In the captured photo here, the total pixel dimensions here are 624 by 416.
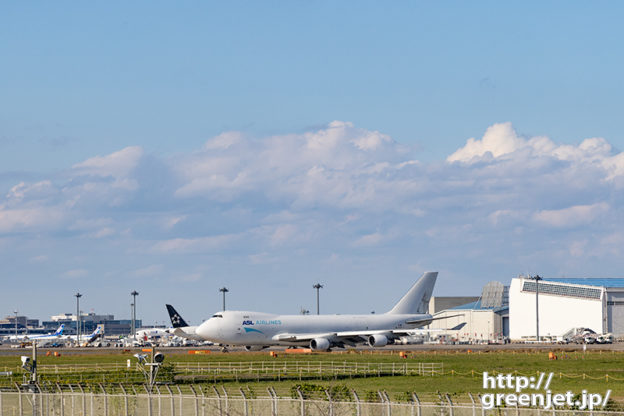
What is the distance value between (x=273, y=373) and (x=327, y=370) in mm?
5138

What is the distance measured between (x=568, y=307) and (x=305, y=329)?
93.5 m

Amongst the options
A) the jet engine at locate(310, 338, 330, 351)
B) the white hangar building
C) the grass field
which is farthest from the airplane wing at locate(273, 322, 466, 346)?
the white hangar building

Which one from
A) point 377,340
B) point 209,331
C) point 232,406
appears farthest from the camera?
point 377,340

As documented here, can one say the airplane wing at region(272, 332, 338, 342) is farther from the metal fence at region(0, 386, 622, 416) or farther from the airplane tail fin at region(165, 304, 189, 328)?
the metal fence at region(0, 386, 622, 416)

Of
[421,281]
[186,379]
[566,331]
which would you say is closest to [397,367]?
[186,379]

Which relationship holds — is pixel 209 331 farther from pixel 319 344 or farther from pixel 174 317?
pixel 174 317

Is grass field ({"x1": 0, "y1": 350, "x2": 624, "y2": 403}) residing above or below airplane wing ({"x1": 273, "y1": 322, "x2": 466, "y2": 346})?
above

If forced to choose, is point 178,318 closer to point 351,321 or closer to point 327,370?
point 351,321

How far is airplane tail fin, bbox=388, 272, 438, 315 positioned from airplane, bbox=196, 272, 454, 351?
3.68m

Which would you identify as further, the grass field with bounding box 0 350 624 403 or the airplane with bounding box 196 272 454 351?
the airplane with bounding box 196 272 454 351

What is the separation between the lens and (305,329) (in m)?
115

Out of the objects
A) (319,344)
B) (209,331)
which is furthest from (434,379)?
(209,331)

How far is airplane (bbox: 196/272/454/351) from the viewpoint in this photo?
109m

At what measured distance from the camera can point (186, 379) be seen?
6581 cm
